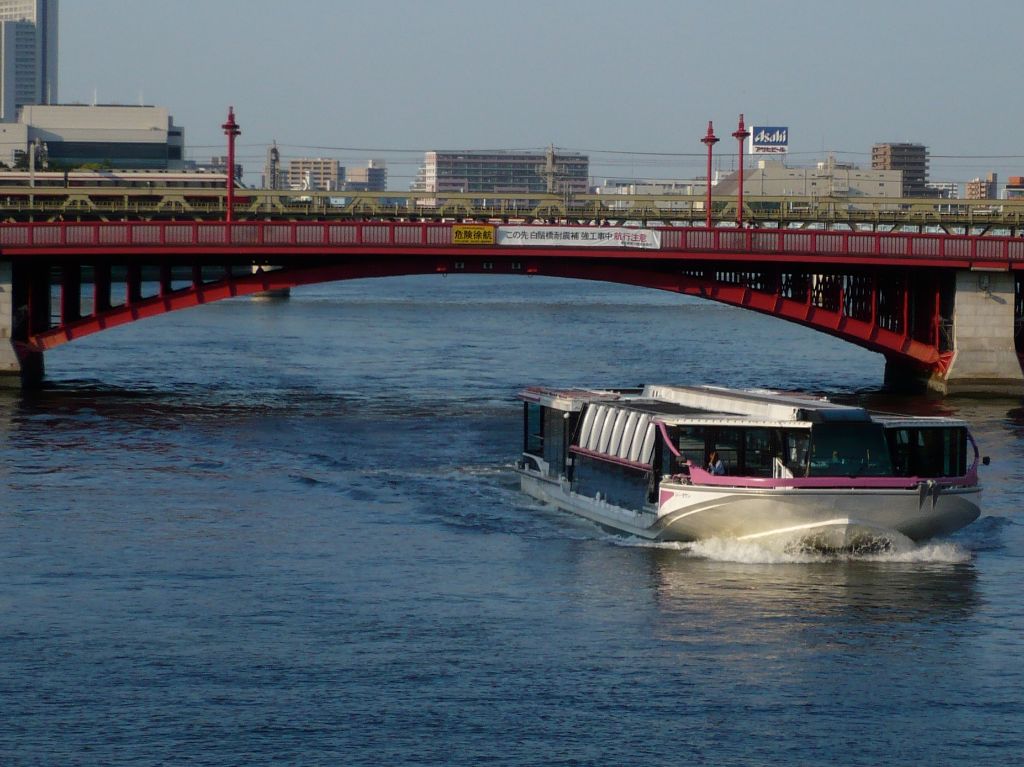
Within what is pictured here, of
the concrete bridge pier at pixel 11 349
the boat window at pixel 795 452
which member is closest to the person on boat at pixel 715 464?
the boat window at pixel 795 452

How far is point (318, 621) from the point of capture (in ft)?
108

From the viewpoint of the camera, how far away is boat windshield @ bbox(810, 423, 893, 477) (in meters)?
37.0

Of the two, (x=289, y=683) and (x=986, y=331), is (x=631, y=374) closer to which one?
(x=986, y=331)

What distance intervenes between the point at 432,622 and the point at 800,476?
895 centimetres

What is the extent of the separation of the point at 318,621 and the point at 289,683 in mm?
4149

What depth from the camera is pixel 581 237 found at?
7331 cm

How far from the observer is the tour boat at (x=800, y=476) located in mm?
37000

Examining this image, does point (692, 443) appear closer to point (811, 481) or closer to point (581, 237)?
point (811, 481)

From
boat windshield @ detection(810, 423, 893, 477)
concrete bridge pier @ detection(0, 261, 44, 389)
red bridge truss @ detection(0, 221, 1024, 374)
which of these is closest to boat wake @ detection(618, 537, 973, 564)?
boat windshield @ detection(810, 423, 893, 477)

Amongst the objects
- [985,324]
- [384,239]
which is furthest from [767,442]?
[985,324]

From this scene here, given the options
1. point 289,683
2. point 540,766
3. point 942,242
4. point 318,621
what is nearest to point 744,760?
point 540,766

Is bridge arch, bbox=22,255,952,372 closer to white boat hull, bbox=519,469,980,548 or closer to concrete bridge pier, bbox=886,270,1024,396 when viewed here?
concrete bridge pier, bbox=886,270,1024,396

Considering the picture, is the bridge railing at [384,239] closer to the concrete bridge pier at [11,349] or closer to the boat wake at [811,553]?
the concrete bridge pier at [11,349]

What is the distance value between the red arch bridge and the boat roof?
24214 millimetres
